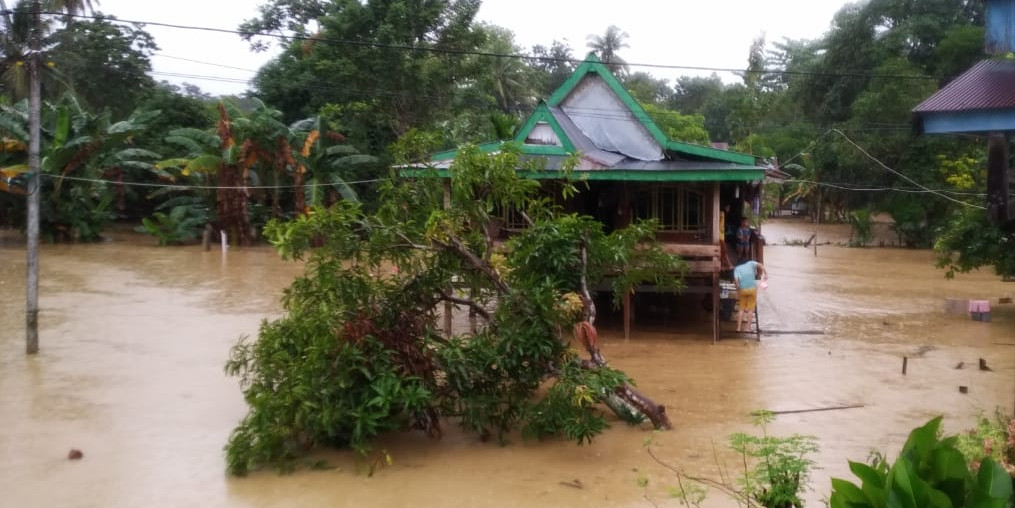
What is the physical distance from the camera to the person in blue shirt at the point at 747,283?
535 inches

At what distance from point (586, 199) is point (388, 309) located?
23.6 ft

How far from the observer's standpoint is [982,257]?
15539 millimetres

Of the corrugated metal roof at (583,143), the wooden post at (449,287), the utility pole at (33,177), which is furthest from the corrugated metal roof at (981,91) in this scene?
the utility pole at (33,177)

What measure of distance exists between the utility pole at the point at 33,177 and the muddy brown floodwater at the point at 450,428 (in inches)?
23.2

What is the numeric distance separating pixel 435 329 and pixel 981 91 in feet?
18.1

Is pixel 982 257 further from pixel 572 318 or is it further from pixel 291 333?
pixel 291 333

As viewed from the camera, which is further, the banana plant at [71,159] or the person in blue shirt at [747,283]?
the banana plant at [71,159]

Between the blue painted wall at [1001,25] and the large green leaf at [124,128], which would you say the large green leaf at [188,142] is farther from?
the blue painted wall at [1001,25]

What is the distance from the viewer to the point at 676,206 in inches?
552

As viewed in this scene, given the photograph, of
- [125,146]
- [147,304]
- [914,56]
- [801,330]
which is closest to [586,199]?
[801,330]

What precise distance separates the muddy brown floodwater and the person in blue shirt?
0.61 m

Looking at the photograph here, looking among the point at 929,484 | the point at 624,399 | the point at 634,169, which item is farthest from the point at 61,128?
the point at 929,484

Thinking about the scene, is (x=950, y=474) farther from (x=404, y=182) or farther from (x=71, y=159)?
(x=71, y=159)

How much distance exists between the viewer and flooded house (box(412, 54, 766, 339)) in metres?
13.1
